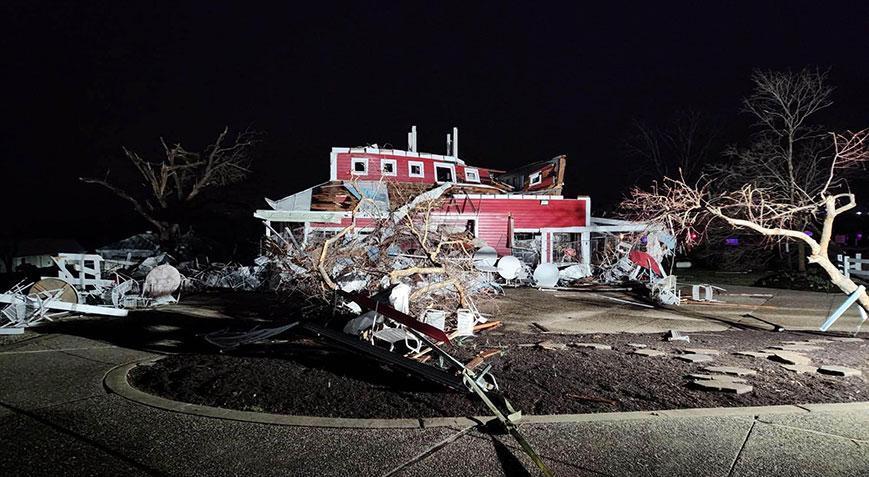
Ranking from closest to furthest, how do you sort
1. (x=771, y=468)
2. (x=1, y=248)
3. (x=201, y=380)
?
(x=771, y=468) → (x=201, y=380) → (x=1, y=248)

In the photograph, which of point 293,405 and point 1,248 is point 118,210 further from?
point 293,405

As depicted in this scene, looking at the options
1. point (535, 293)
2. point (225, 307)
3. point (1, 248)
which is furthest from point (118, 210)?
point (535, 293)

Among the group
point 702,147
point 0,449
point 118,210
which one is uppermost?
point 702,147

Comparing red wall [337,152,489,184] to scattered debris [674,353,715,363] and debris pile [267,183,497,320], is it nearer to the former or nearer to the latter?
debris pile [267,183,497,320]

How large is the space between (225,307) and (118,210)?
35.3m

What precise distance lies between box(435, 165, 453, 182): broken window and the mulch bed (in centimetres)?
1607

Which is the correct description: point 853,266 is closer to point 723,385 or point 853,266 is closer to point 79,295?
point 723,385

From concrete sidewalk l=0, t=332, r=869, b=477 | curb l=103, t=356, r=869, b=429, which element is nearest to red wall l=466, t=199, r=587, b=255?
curb l=103, t=356, r=869, b=429

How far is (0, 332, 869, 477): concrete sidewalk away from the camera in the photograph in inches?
125

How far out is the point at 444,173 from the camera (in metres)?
22.6

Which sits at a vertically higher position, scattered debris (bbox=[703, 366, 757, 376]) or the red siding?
the red siding

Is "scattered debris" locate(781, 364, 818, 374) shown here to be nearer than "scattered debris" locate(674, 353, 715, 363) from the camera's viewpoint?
Yes

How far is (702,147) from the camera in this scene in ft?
114

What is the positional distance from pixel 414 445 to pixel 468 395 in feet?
3.83
